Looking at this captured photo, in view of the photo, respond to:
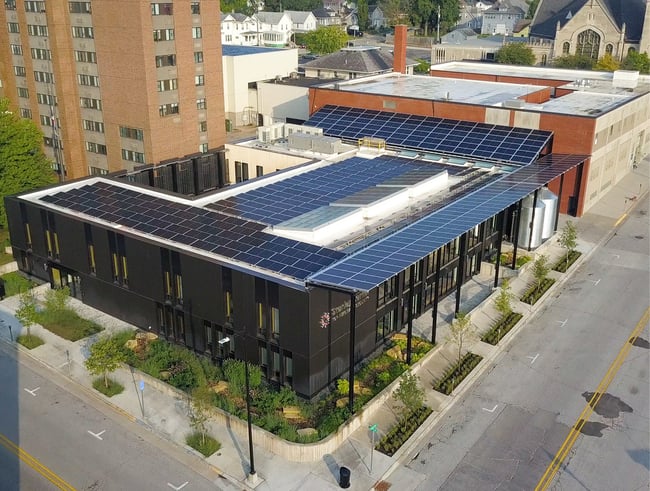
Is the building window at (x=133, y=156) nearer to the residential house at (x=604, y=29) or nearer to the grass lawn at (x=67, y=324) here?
the grass lawn at (x=67, y=324)

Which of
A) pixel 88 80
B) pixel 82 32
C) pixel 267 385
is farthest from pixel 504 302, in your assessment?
pixel 82 32

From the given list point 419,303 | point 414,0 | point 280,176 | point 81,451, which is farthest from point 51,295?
point 414,0

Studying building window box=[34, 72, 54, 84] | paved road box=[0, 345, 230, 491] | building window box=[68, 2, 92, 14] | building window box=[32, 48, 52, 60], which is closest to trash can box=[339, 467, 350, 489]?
paved road box=[0, 345, 230, 491]

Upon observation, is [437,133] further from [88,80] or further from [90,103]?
[88,80]

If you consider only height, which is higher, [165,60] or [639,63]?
[165,60]

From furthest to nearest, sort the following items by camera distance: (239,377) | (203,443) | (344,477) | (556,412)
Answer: (239,377) < (556,412) < (203,443) < (344,477)

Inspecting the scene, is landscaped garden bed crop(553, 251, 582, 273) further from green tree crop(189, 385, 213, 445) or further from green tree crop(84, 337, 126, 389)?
green tree crop(84, 337, 126, 389)

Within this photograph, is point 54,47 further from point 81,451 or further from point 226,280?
point 81,451

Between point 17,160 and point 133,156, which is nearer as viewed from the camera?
point 17,160
